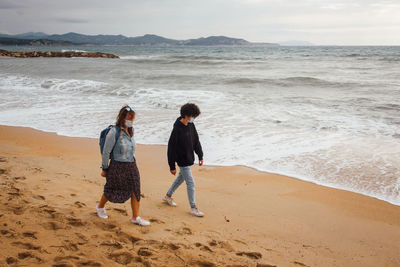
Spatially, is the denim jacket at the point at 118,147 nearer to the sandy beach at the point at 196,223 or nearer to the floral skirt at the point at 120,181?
the floral skirt at the point at 120,181

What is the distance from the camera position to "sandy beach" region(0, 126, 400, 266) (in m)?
3.07

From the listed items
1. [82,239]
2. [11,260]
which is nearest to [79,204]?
[82,239]

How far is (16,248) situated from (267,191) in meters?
3.89

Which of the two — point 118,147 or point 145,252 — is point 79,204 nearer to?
point 118,147

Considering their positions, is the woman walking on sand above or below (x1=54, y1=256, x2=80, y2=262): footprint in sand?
above

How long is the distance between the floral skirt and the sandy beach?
0.35 metres

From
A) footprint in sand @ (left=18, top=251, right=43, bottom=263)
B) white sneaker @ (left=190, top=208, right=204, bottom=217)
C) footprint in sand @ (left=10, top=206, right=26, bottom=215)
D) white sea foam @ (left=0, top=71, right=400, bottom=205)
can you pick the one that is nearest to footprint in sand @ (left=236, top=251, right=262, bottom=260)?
white sneaker @ (left=190, top=208, right=204, bottom=217)

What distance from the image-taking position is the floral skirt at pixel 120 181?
3650 mm

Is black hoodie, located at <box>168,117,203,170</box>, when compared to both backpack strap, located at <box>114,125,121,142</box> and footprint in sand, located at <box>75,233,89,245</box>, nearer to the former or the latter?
backpack strap, located at <box>114,125,121,142</box>

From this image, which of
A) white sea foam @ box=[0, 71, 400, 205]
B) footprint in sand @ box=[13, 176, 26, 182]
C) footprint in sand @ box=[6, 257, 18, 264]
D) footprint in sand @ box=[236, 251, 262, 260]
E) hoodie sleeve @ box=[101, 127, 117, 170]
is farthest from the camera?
white sea foam @ box=[0, 71, 400, 205]

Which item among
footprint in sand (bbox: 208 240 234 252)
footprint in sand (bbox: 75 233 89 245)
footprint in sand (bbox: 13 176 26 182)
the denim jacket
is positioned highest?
the denim jacket

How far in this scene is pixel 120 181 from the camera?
12.1 ft

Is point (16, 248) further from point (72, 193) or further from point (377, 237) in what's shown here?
point (377, 237)

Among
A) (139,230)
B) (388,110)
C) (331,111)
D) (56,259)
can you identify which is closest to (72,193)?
(139,230)
